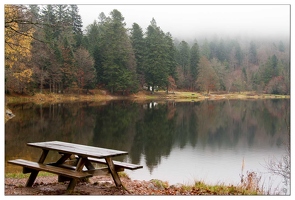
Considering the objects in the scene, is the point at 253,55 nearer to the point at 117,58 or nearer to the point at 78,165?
the point at 117,58

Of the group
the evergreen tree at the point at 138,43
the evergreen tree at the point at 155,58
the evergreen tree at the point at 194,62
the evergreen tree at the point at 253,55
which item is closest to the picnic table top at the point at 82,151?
the evergreen tree at the point at 155,58

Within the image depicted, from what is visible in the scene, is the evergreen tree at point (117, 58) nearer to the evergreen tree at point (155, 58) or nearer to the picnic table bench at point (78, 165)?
the evergreen tree at point (155, 58)

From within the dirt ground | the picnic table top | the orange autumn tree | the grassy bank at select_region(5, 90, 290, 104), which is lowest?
the dirt ground

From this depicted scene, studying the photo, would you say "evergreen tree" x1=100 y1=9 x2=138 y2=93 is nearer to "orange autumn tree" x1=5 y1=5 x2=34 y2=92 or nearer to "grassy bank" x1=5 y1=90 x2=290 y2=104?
"grassy bank" x1=5 y1=90 x2=290 y2=104

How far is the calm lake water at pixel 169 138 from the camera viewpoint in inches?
462

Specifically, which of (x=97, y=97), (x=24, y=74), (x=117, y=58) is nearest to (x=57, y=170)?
(x=24, y=74)

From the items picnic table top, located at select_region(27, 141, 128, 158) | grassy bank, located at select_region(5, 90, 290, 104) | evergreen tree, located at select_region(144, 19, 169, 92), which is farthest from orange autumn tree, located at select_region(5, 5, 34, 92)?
evergreen tree, located at select_region(144, 19, 169, 92)

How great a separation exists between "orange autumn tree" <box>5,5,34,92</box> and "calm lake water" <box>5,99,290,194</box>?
3002 millimetres

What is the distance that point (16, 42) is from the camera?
589 inches

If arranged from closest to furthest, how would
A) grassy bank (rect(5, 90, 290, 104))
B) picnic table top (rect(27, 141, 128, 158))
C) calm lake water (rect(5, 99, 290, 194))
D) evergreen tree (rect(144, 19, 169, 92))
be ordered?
picnic table top (rect(27, 141, 128, 158)), calm lake water (rect(5, 99, 290, 194)), grassy bank (rect(5, 90, 290, 104)), evergreen tree (rect(144, 19, 169, 92))

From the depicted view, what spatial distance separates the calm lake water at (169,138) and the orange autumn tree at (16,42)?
3002 millimetres

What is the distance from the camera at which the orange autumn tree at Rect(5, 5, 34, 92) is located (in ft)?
26.3

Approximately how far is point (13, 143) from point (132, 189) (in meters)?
10.3

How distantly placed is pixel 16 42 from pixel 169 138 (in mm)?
9417
